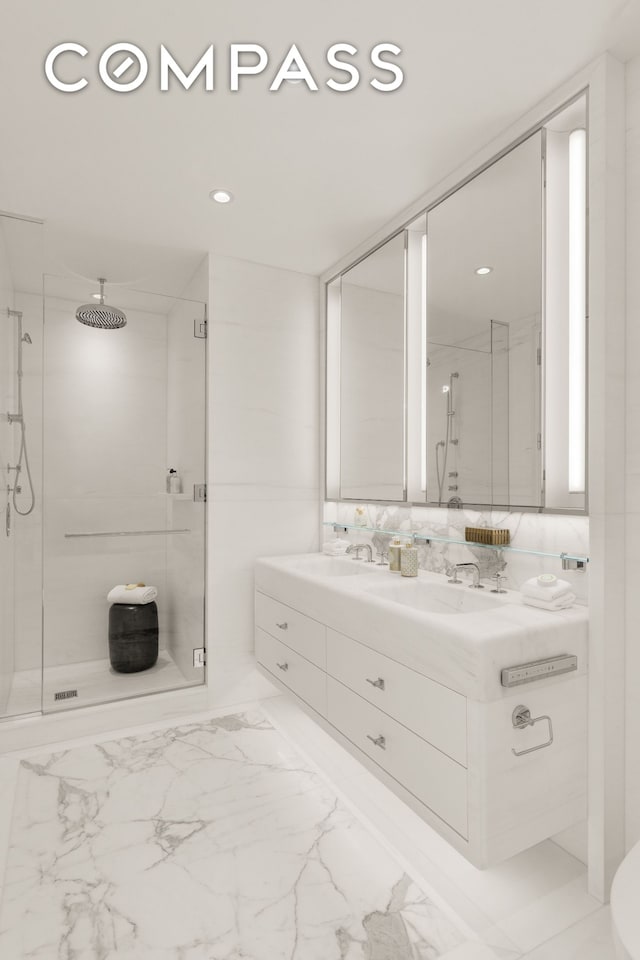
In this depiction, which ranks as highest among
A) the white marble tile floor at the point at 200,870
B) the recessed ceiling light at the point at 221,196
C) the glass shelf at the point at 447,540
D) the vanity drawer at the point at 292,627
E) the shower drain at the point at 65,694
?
the recessed ceiling light at the point at 221,196

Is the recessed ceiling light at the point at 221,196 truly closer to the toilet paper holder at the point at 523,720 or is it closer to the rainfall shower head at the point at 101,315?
the rainfall shower head at the point at 101,315

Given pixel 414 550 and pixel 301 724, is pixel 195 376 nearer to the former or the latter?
pixel 414 550

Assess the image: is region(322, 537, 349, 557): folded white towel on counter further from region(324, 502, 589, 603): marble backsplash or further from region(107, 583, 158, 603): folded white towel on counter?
region(107, 583, 158, 603): folded white towel on counter

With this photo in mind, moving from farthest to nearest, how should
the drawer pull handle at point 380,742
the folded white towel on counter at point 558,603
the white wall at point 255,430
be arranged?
1. the white wall at point 255,430
2. the drawer pull handle at point 380,742
3. the folded white towel on counter at point 558,603

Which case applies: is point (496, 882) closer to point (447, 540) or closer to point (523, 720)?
point (523, 720)

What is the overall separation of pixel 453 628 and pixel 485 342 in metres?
1.09

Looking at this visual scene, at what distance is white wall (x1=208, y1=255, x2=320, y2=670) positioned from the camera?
9.11ft

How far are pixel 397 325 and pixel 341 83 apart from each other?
1031 millimetres

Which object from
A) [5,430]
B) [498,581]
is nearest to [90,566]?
[5,430]

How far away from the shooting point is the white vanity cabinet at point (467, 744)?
1317 mm

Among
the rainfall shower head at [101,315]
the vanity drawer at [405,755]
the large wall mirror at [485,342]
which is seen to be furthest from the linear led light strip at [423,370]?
the rainfall shower head at [101,315]

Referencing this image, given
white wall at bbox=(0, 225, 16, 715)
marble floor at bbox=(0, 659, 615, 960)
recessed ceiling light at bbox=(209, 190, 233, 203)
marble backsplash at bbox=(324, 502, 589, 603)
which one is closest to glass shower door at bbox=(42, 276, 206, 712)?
white wall at bbox=(0, 225, 16, 715)

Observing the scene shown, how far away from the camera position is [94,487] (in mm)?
2705

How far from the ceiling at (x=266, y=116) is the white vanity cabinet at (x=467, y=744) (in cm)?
162
